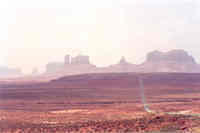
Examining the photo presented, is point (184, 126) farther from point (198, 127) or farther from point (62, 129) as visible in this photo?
point (62, 129)

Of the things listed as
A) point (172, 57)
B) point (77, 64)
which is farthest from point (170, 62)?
point (77, 64)

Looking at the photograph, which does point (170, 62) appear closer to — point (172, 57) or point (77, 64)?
point (172, 57)

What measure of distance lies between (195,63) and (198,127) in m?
Answer: 158

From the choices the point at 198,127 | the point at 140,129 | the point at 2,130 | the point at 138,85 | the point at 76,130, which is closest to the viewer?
the point at 198,127

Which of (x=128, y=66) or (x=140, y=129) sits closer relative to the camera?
→ (x=140, y=129)

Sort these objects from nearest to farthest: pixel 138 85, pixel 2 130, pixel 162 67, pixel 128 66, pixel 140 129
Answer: pixel 140 129 → pixel 2 130 → pixel 138 85 → pixel 162 67 → pixel 128 66

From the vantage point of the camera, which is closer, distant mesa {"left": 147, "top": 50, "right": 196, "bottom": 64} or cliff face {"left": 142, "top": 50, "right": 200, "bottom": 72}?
cliff face {"left": 142, "top": 50, "right": 200, "bottom": 72}

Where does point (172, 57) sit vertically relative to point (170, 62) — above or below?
above

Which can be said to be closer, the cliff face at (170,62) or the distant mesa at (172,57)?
the cliff face at (170,62)

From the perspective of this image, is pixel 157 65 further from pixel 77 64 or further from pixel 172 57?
pixel 77 64

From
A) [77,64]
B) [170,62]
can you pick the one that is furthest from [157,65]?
[77,64]

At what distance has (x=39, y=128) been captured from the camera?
1939 centimetres

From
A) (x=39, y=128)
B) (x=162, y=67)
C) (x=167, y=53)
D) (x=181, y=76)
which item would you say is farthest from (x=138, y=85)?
(x=167, y=53)

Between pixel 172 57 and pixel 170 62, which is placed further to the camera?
pixel 172 57
